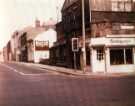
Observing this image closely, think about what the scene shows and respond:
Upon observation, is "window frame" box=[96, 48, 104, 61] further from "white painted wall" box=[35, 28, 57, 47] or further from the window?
"white painted wall" box=[35, 28, 57, 47]

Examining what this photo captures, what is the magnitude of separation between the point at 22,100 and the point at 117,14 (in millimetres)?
31108

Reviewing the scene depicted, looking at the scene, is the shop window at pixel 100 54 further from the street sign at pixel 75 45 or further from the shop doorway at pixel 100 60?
the street sign at pixel 75 45

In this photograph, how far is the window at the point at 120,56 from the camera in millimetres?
41047

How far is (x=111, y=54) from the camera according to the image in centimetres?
4103

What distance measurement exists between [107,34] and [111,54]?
103 inches

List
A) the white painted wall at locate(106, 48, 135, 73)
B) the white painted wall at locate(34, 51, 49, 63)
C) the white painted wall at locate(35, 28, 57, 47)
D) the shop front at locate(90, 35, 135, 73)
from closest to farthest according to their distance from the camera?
the white painted wall at locate(106, 48, 135, 73), the shop front at locate(90, 35, 135, 73), the white painted wall at locate(34, 51, 49, 63), the white painted wall at locate(35, 28, 57, 47)

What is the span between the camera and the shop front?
134 feet

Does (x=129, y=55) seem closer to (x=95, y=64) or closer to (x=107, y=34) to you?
(x=107, y=34)

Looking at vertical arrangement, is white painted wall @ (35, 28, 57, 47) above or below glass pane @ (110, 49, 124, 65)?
above

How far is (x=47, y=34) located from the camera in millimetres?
84375

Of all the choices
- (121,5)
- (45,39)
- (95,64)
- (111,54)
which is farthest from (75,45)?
(45,39)

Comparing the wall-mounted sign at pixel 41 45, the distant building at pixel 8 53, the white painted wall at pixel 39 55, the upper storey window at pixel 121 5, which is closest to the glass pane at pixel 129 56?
the upper storey window at pixel 121 5

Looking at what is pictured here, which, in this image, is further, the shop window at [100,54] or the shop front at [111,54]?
the shop window at [100,54]

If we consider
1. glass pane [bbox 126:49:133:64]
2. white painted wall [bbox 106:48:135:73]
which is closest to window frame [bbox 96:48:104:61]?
white painted wall [bbox 106:48:135:73]
